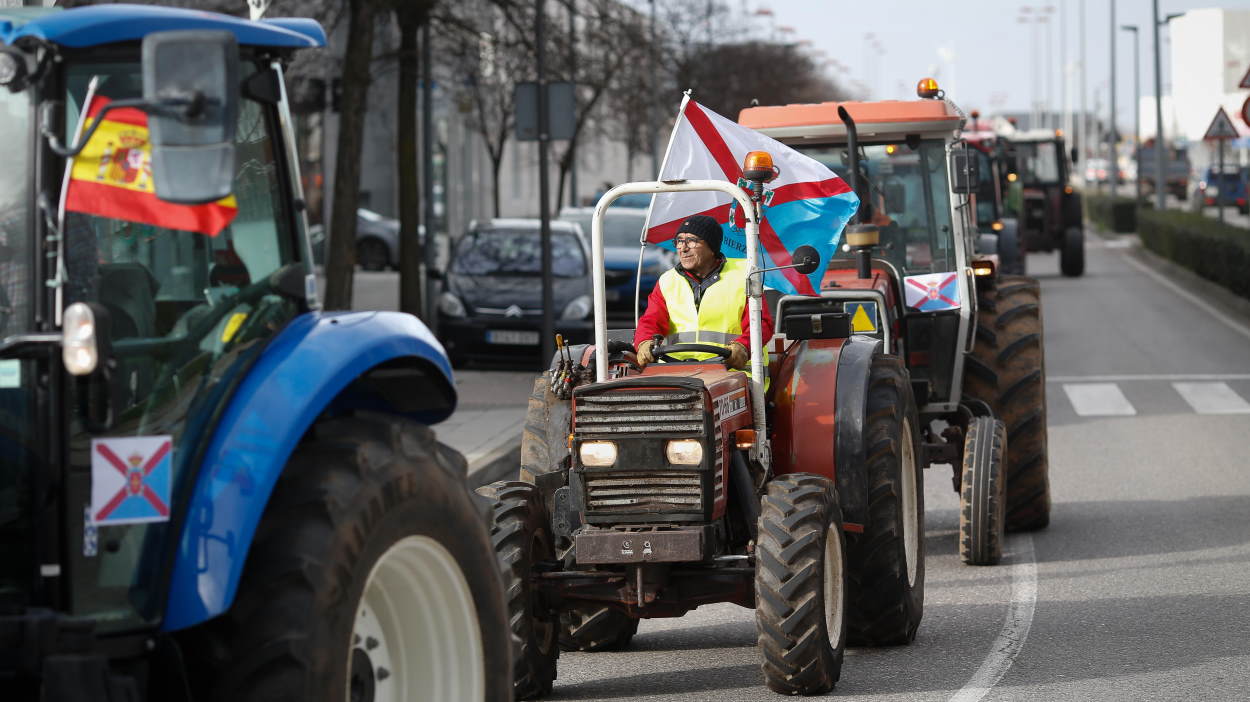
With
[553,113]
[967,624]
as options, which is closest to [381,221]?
[553,113]

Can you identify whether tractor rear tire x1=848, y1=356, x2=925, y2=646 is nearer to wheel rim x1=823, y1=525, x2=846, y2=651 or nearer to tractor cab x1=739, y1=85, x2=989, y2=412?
wheel rim x1=823, y1=525, x2=846, y2=651

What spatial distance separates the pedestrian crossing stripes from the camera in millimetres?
17906

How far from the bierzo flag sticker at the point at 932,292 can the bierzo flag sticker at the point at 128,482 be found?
7.66 meters

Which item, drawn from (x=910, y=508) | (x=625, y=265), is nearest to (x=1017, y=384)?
(x=910, y=508)

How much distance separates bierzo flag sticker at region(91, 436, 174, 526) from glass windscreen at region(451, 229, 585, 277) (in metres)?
17.4

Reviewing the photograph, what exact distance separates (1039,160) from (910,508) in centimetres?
2927

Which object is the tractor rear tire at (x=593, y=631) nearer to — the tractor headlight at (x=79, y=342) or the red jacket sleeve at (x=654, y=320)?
the red jacket sleeve at (x=654, y=320)

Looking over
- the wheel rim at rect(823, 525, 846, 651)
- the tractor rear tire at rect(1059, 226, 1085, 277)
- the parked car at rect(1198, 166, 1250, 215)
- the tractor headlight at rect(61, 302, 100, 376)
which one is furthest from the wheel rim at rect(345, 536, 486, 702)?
the parked car at rect(1198, 166, 1250, 215)

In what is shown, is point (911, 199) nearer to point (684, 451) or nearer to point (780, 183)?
point (780, 183)

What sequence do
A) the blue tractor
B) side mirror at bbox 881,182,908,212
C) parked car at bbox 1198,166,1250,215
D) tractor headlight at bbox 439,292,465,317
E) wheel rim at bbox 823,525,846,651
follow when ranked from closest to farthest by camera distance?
the blue tractor
wheel rim at bbox 823,525,846,651
side mirror at bbox 881,182,908,212
tractor headlight at bbox 439,292,465,317
parked car at bbox 1198,166,1250,215

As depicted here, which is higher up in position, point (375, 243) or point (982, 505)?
point (375, 243)

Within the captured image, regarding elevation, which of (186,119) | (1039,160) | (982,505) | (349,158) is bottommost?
(982,505)

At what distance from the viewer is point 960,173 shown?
11.5m

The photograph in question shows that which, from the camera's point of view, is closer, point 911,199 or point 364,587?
point 364,587
